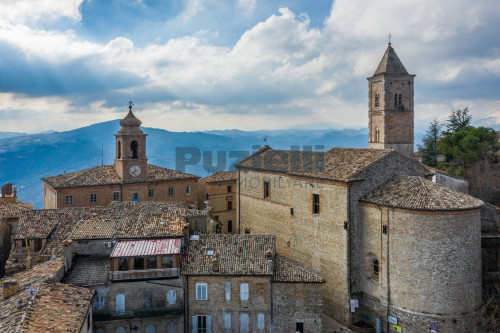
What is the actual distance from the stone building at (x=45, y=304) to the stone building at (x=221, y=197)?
21333 mm

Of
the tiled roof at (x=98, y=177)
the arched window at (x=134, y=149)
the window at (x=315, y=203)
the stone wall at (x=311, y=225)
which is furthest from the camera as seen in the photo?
the arched window at (x=134, y=149)

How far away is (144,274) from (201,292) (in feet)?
10.7

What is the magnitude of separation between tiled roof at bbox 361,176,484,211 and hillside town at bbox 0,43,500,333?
0.27ft

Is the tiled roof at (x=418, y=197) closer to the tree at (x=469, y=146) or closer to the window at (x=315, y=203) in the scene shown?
the window at (x=315, y=203)

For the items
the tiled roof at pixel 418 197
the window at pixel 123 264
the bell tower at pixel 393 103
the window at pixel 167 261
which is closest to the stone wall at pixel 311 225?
the tiled roof at pixel 418 197

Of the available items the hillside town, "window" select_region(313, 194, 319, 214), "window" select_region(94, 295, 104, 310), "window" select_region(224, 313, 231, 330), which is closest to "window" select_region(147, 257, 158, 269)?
the hillside town

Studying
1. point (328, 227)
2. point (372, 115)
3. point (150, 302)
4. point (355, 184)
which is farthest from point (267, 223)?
point (372, 115)

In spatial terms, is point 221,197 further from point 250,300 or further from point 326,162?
point 250,300

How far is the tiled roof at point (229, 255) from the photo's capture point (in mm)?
21672

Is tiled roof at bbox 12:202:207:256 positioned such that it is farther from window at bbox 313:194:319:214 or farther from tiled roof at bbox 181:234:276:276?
window at bbox 313:194:319:214

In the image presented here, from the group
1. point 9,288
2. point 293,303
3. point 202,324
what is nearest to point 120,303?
point 202,324

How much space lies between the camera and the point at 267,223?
3262 cm

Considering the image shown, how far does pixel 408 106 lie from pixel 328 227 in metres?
18.7

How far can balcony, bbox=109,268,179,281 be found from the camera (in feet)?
68.9
